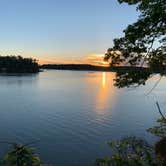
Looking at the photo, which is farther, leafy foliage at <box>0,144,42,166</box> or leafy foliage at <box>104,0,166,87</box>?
leafy foliage at <box>104,0,166,87</box>

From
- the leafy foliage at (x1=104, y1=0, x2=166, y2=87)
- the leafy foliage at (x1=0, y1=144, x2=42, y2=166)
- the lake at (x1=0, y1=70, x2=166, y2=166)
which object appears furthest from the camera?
the lake at (x1=0, y1=70, x2=166, y2=166)

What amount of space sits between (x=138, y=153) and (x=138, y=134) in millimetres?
19864

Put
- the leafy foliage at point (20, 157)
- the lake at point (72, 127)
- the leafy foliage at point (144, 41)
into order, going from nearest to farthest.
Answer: the leafy foliage at point (20, 157), the leafy foliage at point (144, 41), the lake at point (72, 127)

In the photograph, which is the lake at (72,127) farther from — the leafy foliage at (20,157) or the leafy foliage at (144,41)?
the leafy foliage at (20,157)

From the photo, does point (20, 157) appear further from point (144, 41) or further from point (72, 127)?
point (72, 127)

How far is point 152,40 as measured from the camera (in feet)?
35.9

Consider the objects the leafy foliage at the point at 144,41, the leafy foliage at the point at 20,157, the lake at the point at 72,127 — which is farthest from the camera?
the lake at the point at 72,127

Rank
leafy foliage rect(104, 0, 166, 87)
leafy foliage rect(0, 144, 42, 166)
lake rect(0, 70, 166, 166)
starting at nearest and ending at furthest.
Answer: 1. leafy foliage rect(0, 144, 42, 166)
2. leafy foliage rect(104, 0, 166, 87)
3. lake rect(0, 70, 166, 166)

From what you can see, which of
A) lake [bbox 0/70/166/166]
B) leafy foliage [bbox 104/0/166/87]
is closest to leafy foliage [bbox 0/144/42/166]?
leafy foliage [bbox 104/0/166/87]

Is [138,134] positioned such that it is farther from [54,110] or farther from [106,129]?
[54,110]

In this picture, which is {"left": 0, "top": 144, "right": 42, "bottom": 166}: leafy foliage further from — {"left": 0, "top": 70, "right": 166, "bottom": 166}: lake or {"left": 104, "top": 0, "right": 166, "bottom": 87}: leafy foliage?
{"left": 0, "top": 70, "right": 166, "bottom": 166}: lake

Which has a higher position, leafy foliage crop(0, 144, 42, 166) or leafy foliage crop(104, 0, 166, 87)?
leafy foliage crop(104, 0, 166, 87)

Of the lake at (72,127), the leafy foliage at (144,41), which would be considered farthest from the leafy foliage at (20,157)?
the lake at (72,127)

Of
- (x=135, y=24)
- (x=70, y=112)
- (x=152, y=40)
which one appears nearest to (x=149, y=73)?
(x=152, y=40)
